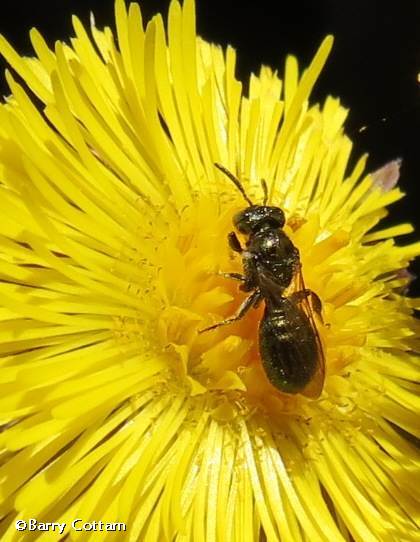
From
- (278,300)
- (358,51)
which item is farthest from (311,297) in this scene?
(358,51)

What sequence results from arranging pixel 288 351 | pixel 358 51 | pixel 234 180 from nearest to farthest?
1. pixel 288 351
2. pixel 234 180
3. pixel 358 51

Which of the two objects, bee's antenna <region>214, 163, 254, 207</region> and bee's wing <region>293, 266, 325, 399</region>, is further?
bee's antenna <region>214, 163, 254, 207</region>

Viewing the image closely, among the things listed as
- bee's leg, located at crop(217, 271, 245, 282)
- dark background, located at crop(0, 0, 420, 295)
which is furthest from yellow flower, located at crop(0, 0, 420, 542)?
dark background, located at crop(0, 0, 420, 295)

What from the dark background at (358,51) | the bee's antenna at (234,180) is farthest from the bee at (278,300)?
the dark background at (358,51)

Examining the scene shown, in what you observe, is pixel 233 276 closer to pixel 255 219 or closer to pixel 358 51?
pixel 255 219

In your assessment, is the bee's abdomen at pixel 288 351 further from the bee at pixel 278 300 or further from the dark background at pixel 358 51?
the dark background at pixel 358 51

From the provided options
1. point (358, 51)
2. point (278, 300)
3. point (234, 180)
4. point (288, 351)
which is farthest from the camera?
point (358, 51)

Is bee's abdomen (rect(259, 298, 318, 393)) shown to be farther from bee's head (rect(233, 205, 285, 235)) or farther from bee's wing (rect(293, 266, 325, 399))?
bee's head (rect(233, 205, 285, 235))

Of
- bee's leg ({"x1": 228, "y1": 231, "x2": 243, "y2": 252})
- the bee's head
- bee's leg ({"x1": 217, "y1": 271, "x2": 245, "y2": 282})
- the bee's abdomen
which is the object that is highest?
the bee's head
